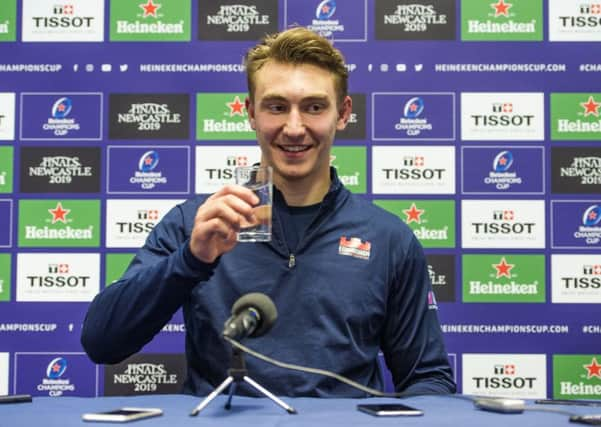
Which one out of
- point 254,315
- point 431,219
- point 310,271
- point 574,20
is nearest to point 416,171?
point 431,219

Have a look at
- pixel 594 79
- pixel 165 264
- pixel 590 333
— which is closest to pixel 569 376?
pixel 590 333

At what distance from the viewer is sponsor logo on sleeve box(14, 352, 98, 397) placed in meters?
2.78

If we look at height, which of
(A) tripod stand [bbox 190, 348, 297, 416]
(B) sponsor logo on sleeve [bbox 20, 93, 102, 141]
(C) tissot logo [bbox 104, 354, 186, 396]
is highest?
(B) sponsor logo on sleeve [bbox 20, 93, 102, 141]

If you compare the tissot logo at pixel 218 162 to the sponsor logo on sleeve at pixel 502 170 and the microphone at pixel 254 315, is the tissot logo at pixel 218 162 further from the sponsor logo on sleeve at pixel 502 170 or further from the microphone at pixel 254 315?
the microphone at pixel 254 315

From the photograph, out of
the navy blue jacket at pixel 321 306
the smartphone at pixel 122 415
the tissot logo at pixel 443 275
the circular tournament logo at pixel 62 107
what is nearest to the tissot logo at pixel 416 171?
the tissot logo at pixel 443 275

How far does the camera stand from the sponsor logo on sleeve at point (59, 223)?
280 centimetres

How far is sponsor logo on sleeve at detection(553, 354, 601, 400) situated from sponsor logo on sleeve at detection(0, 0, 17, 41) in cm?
255

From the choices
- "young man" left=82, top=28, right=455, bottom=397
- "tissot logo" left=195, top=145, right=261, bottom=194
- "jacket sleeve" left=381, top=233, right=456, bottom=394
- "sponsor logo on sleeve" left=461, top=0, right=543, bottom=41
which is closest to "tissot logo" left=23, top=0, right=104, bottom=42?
"tissot logo" left=195, top=145, right=261, bottom=194

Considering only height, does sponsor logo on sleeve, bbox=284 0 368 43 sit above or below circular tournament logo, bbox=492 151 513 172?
above

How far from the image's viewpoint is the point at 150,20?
2.88 meters

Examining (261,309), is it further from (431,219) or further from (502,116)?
(502,116)

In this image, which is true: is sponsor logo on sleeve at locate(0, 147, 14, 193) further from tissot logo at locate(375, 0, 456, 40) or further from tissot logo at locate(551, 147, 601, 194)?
tissot logo at locate(551, 147, 601, 194)

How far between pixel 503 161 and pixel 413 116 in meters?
0.40

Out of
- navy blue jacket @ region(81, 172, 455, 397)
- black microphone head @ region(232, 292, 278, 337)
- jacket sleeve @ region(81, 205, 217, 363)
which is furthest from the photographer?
navy blue jacket @ region(81, 172, 455, 397)
